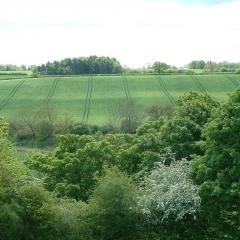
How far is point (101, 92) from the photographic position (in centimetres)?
13200

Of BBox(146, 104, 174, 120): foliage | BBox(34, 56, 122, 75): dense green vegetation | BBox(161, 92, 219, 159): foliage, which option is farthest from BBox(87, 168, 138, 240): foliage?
BBox(34, 56, 122, 75): dense green vegetation

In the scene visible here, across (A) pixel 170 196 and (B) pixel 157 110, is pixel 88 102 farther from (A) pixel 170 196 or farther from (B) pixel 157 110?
(A) pixel 170 196

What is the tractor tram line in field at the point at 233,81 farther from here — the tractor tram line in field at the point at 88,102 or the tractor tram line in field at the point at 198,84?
the tractor tram line in field at the point at 88,102

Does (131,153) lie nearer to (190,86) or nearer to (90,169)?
(90,169)

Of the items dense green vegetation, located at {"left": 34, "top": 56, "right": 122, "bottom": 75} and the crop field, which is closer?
the crop field

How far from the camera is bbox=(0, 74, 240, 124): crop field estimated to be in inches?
4611

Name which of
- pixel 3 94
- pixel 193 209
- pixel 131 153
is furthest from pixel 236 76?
pixel 193 209

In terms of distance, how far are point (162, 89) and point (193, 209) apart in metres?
98.5

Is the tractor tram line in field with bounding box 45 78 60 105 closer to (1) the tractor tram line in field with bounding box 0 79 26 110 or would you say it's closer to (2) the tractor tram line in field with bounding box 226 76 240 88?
(1) the tractor tram line in field with bounding box 0 79 26 110

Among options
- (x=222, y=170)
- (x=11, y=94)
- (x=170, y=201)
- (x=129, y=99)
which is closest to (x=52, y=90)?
(x=11, y=94)

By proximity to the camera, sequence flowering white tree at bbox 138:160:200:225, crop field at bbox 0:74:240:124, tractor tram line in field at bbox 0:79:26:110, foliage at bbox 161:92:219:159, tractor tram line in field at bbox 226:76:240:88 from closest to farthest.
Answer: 1. flowering white tree at bbox 138:160:200:225
2. foliage at bbox 161:92:219:159
3. crop field at bbox 0:74:240:124
4. tractor tram line in field at bbox 0:79:26:110
5. tractor tram line in field at bbox 226:76:240:88

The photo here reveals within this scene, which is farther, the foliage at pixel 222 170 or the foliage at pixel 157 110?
the foliage at pixel 157 110

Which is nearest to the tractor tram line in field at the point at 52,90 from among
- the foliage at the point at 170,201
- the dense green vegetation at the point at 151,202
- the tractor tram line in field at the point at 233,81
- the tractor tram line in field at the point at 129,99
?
the tractor tram line in field at the point at 129,99

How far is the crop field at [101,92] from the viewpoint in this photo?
384 feet
